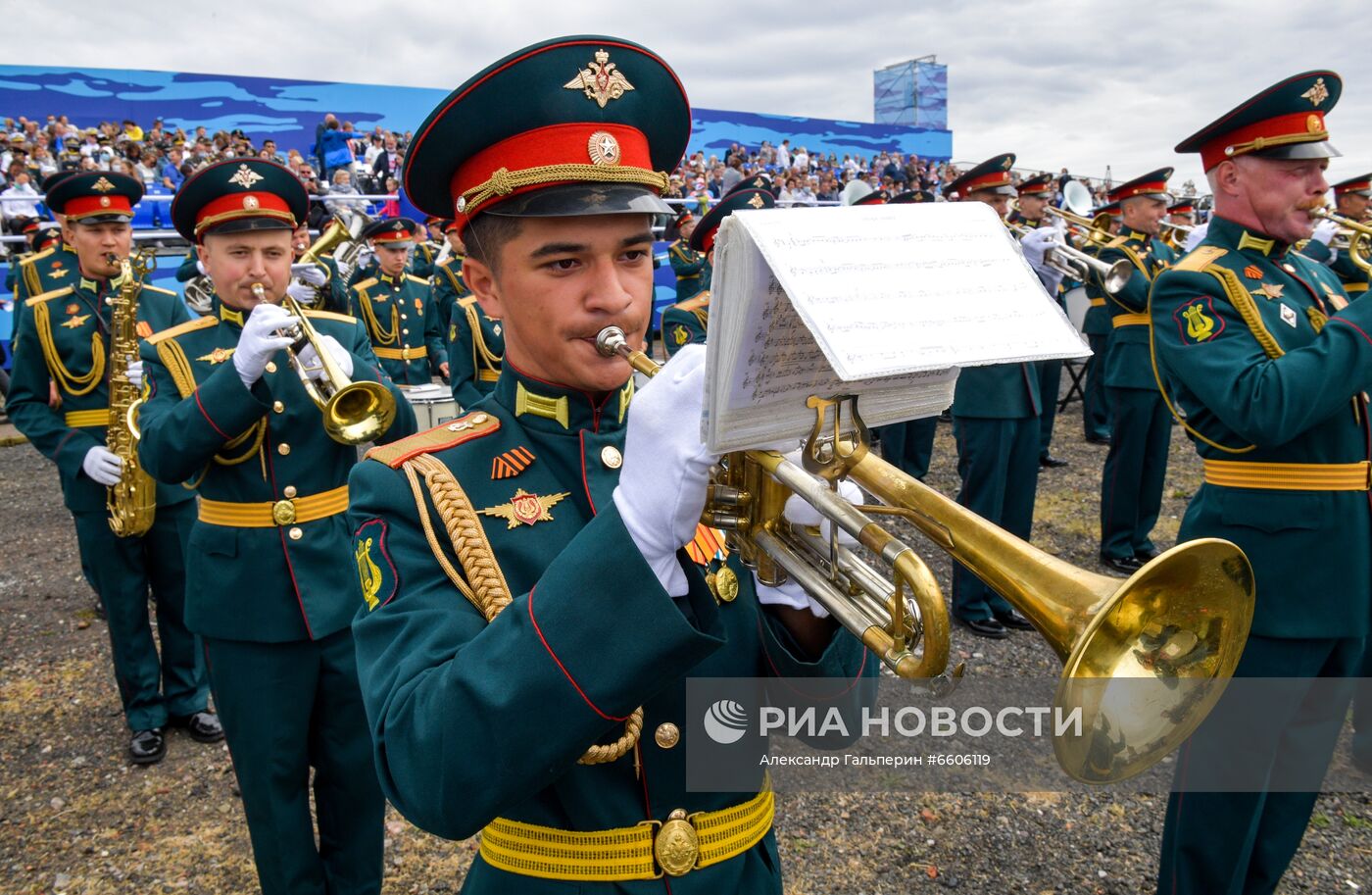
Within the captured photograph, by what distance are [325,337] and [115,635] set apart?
248 cm

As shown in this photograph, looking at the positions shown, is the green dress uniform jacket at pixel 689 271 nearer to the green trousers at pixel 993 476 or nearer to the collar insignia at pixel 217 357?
the green trousers at pixel 993 476

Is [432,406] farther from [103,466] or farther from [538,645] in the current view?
[538,645]

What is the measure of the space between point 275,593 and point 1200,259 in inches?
137

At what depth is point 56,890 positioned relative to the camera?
12.4 ft

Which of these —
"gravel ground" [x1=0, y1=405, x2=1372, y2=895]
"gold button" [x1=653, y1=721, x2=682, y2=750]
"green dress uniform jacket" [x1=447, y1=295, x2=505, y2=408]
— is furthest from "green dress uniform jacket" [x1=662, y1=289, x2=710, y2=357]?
"gold button" [x1=653, y1=721, x2=682, y2=750]

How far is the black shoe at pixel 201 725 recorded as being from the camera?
4.98 m

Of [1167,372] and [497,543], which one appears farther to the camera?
[1167,372]

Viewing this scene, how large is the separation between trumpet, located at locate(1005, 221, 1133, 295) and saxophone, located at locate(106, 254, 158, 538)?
19.3ft

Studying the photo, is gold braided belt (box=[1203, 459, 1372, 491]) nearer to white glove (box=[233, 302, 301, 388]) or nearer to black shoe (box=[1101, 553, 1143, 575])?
white glove (box=[233, 302, 301, 388])

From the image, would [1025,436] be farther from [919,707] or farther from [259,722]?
[259,722]

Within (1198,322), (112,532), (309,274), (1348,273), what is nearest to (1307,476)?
(1198,322)

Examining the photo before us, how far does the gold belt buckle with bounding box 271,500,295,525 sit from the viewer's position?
337 centimetres

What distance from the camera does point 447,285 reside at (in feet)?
34.7

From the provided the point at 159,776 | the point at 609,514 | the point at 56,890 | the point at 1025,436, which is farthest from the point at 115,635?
the point at 1025,436
